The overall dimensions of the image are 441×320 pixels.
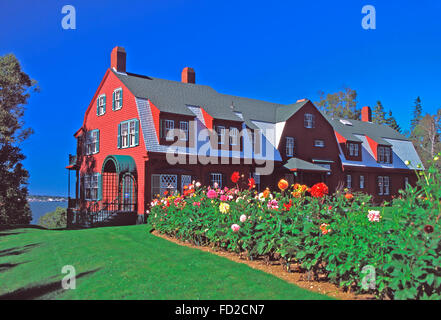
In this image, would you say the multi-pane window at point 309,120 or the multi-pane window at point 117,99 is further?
the multi-pane window at point 309,120

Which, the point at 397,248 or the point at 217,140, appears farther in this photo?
the point at 217,140

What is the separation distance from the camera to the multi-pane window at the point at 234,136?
2478cm

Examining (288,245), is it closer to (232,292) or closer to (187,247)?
(232,292)

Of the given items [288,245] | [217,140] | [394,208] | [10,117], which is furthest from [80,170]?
[394,208]

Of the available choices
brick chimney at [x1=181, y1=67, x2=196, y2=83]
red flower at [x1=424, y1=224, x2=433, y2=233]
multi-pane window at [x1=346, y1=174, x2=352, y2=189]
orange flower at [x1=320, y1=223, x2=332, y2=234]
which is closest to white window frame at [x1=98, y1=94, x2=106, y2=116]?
brick chimney at [x1=181, y1=67, x2=196, y2=83]

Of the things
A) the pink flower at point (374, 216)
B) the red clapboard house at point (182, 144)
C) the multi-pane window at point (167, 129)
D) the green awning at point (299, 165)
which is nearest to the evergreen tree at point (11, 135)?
the red clapboard house at point (182, 144)

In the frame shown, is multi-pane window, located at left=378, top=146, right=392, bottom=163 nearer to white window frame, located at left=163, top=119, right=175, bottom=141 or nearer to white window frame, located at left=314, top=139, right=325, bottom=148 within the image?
white window frame, located at left=314, top=139, right=325, bottom=148

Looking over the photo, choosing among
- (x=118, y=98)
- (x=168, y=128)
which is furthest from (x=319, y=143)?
(x=118, y=98)

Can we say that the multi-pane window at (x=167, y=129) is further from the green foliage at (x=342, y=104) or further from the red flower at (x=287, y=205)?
the green foliage at (x=342, y=104)

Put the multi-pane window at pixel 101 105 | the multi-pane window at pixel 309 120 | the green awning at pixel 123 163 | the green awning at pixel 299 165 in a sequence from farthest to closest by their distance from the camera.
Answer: the multi-pane window at pixel 309 120
the green awning at pixel 299 165
the multi-pane window at pixel 101 105
the green awning at pixel 123 163

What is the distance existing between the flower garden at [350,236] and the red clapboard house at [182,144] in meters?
11.9

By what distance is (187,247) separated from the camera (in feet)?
35.4

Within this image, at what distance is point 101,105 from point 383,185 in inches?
1035
